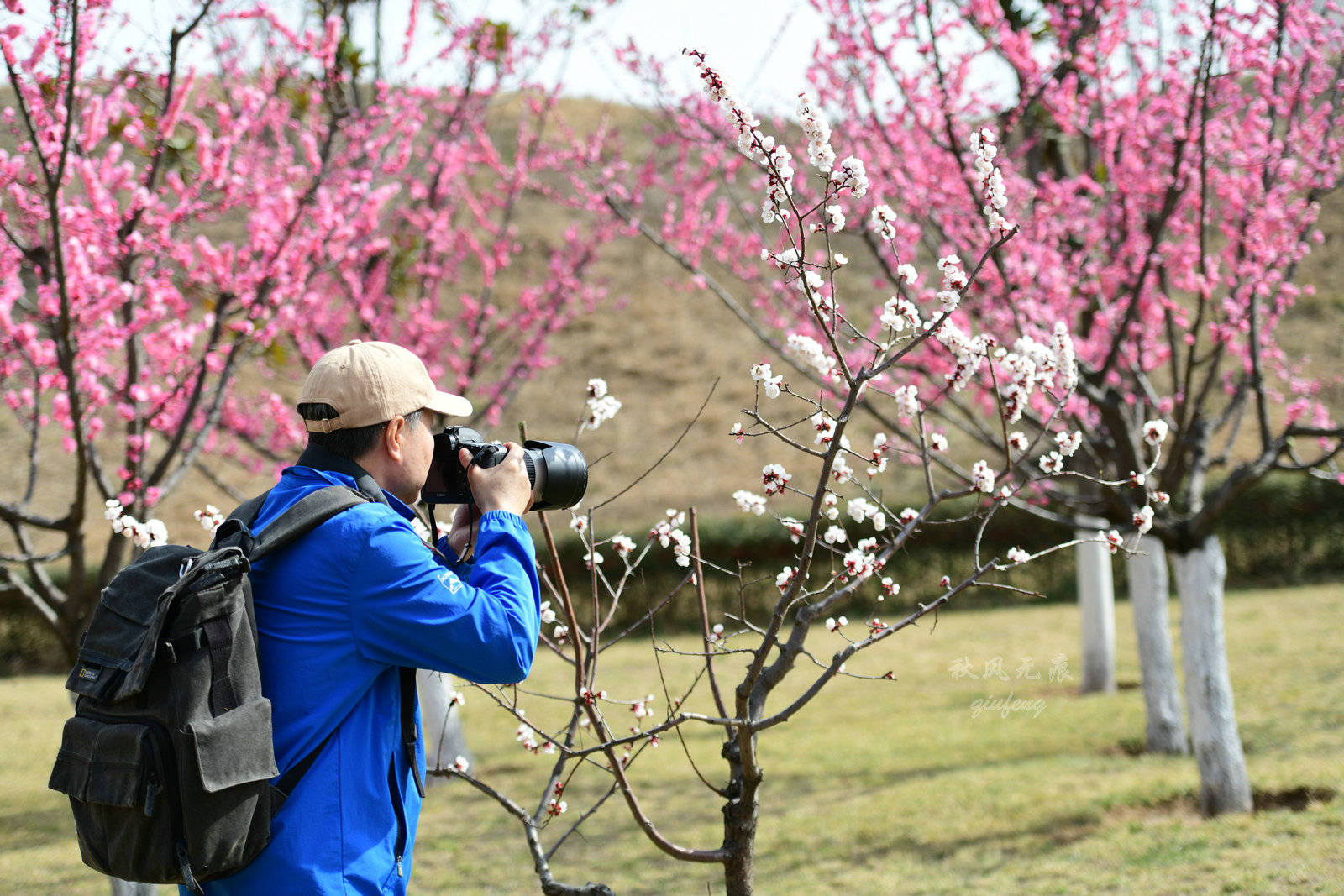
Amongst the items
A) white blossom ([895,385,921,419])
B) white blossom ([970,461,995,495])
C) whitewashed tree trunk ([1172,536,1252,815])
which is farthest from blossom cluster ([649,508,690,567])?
whitewashed tree trunk ([1172,536,1252,815])

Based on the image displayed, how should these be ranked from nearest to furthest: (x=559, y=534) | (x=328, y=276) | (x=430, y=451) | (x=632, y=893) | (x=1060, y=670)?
(x=430, y=451) < (x=1060, y=670) < (x=632, y=893) < (x=328, y=276) < (x=559, y=534)

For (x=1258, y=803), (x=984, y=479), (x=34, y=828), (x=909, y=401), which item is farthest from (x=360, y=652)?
(x=34, y=828)

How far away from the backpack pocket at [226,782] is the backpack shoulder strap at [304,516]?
0.24 m

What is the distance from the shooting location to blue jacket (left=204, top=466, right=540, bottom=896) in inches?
66.3

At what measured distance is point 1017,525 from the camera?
44.2 ft

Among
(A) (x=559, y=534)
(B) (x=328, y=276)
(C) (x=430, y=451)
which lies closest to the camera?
(C) (x=430, y=451)

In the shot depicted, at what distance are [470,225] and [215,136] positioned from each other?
2075cm

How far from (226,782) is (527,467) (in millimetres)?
744

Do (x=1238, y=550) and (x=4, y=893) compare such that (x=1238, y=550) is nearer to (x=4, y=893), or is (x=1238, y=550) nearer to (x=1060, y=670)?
(x=1060, y=670)

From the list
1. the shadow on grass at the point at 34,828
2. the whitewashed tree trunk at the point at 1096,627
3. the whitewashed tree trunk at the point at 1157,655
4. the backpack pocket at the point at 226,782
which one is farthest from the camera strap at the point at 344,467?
the whitewashed tree trunk at the point at 1096,627

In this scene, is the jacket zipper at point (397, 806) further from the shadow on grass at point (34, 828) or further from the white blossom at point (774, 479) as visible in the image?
the shadow on grass at point (34, 828)

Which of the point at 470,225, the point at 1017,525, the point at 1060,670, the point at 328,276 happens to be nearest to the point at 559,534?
the point at 1017,525

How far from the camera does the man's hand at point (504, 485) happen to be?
6.31 feet

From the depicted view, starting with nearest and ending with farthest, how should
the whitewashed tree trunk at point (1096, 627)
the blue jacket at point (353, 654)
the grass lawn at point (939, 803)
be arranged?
the blue jacket at point (353, 654), the grass lawn at point (939, 803), the whitewashed tree trunk at point (1096, 627)
